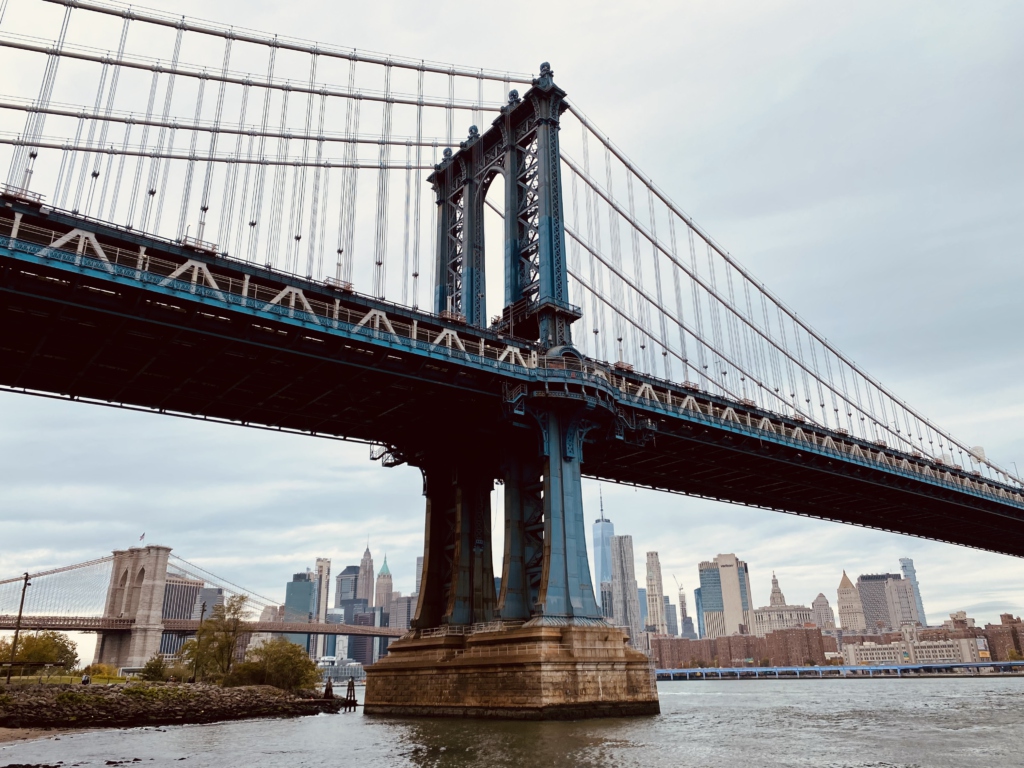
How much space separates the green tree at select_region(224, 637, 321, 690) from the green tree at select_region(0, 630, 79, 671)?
20.4 meters

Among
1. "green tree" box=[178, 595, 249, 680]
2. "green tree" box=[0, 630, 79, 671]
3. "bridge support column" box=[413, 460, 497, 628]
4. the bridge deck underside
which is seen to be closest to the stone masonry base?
"bridge support column" box=[413, 460, 497, 628]

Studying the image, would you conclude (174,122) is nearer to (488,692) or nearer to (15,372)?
(15,372)

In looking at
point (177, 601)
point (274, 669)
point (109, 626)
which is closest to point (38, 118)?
point (274, 669)

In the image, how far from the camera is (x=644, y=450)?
204ft

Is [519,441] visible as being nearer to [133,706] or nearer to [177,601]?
[133,706]

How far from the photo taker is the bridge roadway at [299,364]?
35.4m

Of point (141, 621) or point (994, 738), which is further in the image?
point (141, 621)

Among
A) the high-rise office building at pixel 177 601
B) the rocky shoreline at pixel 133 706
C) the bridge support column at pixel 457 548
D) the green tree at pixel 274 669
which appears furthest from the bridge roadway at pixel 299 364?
the high-rise office building at pixel 177 601

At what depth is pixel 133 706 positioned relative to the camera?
4666 cm

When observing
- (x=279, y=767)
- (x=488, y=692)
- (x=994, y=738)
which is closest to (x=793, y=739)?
(x=994, y=738)

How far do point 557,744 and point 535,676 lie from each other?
9948mm

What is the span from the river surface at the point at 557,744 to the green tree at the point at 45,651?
160 feet

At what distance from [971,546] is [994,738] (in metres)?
89.0

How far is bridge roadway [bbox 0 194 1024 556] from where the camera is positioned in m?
35.4
